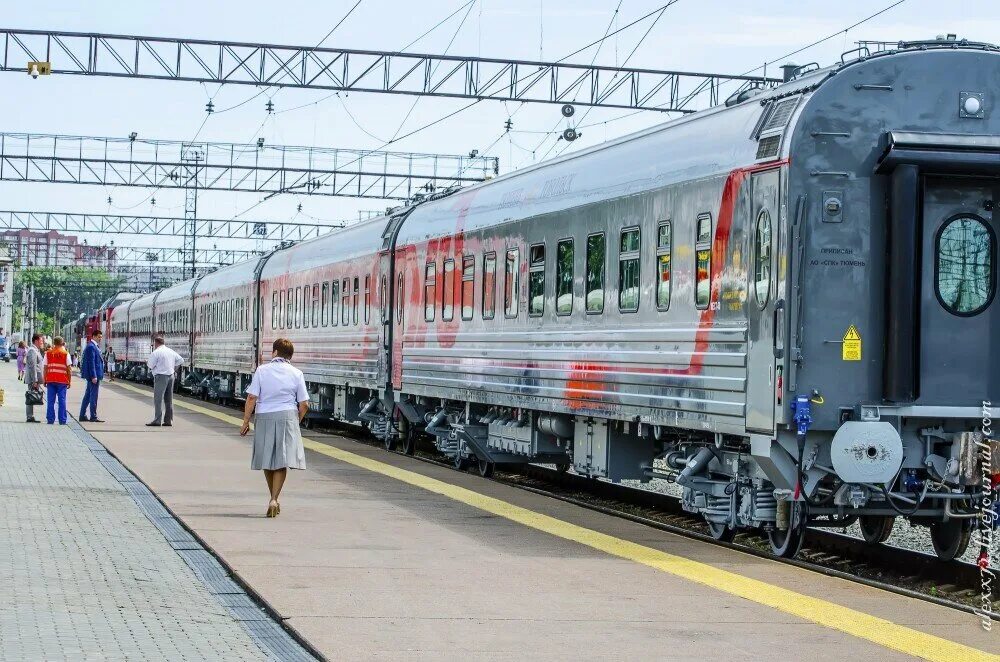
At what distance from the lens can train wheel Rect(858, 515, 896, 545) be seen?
1329cm

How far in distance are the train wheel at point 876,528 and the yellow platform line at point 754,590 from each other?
194cm

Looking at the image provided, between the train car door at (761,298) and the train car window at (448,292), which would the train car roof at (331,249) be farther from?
the train car door at (761,298)

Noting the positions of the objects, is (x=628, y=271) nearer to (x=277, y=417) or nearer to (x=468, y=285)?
(x=277, y=417)

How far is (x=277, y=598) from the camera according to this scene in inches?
394

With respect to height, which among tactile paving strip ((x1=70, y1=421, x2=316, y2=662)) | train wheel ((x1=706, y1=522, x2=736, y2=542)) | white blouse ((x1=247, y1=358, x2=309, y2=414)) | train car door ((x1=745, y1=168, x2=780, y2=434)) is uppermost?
train car door ((x1=745, y1=168, x2=780, y2=434))

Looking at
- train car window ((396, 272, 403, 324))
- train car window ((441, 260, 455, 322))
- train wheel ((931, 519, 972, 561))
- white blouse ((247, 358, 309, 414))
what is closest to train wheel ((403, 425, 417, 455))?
train car window ((396, 272, 403, 324))

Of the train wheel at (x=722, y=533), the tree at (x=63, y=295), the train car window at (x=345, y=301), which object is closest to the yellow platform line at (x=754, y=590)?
the train wheel at (x=722, y=533)

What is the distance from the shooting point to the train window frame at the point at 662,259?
14242 mm

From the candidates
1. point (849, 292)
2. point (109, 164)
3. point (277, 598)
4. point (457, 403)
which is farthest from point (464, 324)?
point (109, 164)

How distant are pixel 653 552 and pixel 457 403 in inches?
379

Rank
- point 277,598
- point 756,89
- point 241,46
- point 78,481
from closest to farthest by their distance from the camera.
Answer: point 277,598, point 756,89, point 78,481, point 241,46

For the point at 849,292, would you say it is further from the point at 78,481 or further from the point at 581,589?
the point at 78,481

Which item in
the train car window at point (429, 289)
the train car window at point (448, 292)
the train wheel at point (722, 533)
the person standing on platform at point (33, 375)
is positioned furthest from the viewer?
the person standing on platform at point (33, 375)

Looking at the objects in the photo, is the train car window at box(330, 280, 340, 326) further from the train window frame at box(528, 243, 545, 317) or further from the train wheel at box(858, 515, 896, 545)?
the train wheel at box(858, 515, 896, 545)
